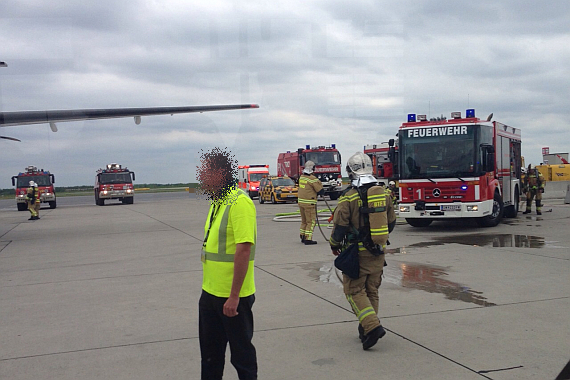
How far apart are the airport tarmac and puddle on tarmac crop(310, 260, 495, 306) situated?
3 cm

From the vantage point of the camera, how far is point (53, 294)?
323 inches

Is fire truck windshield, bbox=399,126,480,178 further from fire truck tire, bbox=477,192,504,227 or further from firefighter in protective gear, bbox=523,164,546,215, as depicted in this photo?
firefighter in protective gear, bbox=523,164,546,215

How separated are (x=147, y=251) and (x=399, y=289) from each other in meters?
6.96

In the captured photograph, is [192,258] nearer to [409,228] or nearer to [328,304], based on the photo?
[328,304]

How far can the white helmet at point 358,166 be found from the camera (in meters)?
5.56

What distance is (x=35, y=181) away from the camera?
3997 centimetres

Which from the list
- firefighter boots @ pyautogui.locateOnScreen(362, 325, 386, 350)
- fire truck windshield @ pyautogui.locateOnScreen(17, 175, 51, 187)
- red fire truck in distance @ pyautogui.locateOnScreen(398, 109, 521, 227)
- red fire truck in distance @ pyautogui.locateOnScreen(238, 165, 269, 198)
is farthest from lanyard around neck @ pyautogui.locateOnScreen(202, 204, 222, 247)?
red fire truck in distance @ pyautogui.locateOnScreen(238, 165, 269, 198)

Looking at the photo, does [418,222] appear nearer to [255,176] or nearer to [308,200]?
[308,200]

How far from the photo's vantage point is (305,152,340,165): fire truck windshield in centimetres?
3419

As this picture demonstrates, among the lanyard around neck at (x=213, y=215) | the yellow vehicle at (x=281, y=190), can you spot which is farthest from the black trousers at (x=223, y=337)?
the yellow vehicle at (x=281, y=190)

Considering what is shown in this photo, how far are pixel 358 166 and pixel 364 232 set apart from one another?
0.68 m

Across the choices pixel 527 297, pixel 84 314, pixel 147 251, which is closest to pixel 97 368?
pixel 84 314

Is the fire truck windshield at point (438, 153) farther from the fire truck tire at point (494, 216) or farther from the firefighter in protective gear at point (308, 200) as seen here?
the firefighter in protective gear at point (308, 200)

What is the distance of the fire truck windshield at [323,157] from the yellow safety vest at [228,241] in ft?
99.3
